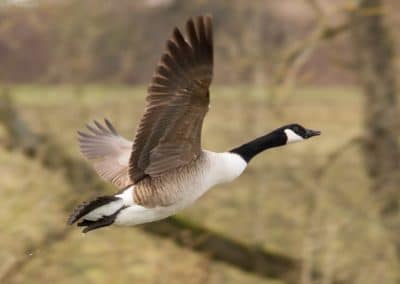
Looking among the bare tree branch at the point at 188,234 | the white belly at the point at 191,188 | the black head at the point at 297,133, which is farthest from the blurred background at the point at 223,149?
the white belly at the point at 191,188

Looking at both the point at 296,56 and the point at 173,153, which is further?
the point at 296,56

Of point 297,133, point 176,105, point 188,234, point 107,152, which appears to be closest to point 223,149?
point 188,234

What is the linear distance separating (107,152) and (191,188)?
44.7 inches

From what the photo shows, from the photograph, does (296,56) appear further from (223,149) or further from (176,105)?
(176,105)

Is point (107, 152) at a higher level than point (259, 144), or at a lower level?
higher

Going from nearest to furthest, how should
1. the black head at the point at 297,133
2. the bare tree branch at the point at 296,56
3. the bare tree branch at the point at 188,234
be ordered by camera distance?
1. the black head at the point at 297,133
2. the bare tree branch at the point at 296,56
3. the bare tree branch at the point at 188,234

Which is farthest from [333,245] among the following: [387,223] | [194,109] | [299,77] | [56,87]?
[194,109]

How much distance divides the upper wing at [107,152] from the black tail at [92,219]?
0.80 metres

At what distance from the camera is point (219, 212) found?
10422mm

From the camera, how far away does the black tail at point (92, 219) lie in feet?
15.0

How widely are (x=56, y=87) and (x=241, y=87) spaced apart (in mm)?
2078

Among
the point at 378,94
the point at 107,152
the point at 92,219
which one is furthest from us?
the point at 378,94

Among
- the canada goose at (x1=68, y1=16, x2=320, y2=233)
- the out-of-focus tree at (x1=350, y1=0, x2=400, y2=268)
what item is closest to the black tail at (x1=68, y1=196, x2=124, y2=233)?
the canada goose at (x1=68, y1=16, x2=320, y2=233)

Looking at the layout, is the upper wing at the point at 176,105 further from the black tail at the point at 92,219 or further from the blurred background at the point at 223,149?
the blurred background at the point at 223,149
